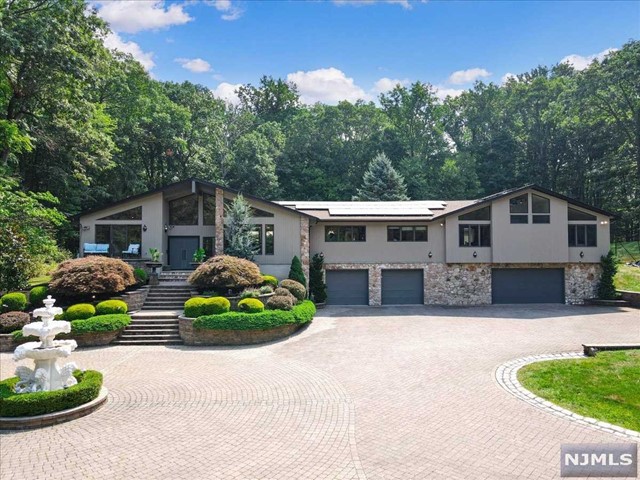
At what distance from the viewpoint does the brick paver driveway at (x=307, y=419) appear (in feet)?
18.9

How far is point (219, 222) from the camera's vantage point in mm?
20688

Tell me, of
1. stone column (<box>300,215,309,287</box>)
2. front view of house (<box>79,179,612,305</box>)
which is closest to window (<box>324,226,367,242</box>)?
front view of house (<box>79,179,612,305</box>)

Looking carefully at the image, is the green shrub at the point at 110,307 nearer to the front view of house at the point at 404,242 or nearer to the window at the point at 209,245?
the front view of house at the point at 404,242

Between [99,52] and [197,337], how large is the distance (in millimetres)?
15150

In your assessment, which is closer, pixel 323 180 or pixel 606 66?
pixel 606 66

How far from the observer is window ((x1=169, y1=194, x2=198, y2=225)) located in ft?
72.8

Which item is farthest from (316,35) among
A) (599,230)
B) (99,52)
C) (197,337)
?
(599,230)

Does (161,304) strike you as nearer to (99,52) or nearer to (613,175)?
(99,52)

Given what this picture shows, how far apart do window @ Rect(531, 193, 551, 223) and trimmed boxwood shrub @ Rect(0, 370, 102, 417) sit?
2125cm

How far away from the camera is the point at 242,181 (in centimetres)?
3862

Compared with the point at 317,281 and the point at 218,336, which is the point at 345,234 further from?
the point at 218,336

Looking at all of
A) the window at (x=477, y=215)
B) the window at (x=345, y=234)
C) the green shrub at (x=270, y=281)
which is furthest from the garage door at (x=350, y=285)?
the window at (x=477, y=215)

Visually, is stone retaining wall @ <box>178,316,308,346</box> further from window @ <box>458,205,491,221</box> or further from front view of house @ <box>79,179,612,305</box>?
window @ <box>458,205,491,221</box>

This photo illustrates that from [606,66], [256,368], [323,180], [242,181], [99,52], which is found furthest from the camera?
[323,180]
